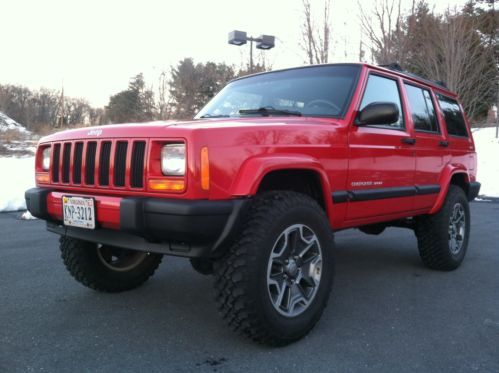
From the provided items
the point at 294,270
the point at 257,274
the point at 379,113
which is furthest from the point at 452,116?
the point at 257,274

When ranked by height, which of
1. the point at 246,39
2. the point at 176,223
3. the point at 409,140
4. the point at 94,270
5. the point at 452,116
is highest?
the point at 246,39

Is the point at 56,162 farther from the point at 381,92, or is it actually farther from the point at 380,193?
the point at 381,92

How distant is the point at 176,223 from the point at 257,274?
51 centimetres

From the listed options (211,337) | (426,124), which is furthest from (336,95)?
(211,337)

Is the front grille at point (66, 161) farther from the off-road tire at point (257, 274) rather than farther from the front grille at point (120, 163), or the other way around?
the off-road tire at point (257, 274)

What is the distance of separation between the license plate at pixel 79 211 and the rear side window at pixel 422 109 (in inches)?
110

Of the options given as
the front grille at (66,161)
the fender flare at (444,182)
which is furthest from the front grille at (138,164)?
the fender flare at (444,182)

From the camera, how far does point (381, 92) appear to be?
3523 mm

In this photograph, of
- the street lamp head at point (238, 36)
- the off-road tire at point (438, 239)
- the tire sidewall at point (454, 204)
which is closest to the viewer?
the off-road tire at point (438, 239)

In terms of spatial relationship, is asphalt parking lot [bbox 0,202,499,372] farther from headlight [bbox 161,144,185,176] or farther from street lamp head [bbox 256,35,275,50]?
street lamp head [bbox 256,35,275,50]

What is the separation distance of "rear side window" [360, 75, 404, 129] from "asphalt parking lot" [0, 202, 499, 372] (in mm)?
1405

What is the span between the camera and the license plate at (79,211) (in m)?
2.45

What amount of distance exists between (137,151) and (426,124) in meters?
2.82

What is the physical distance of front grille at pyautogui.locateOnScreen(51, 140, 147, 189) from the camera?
7.75 feet
